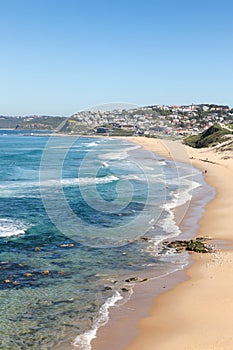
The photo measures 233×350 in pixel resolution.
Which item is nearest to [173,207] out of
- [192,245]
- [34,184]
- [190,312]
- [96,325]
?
[192,245]

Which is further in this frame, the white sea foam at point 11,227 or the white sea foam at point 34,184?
the white sea foam at point 34,184

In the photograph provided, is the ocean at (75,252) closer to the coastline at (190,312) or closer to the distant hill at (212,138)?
the coastline at (190,312)

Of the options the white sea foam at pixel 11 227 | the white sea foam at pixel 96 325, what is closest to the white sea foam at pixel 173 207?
the white sea foam at pixel 96 325

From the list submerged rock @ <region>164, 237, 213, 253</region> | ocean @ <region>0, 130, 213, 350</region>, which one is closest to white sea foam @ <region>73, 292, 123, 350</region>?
ocean @ <region>0, 130, 213, 350</region>

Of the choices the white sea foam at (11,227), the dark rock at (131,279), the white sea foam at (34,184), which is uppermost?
the white sea foam at (34,184)

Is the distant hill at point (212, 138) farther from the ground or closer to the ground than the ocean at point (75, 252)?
farther from the ground

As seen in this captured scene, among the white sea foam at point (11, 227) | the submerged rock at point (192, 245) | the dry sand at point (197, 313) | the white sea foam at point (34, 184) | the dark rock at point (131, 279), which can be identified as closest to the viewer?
the dry sand at point (197, 313)

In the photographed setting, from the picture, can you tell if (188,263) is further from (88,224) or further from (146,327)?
(88,224)
